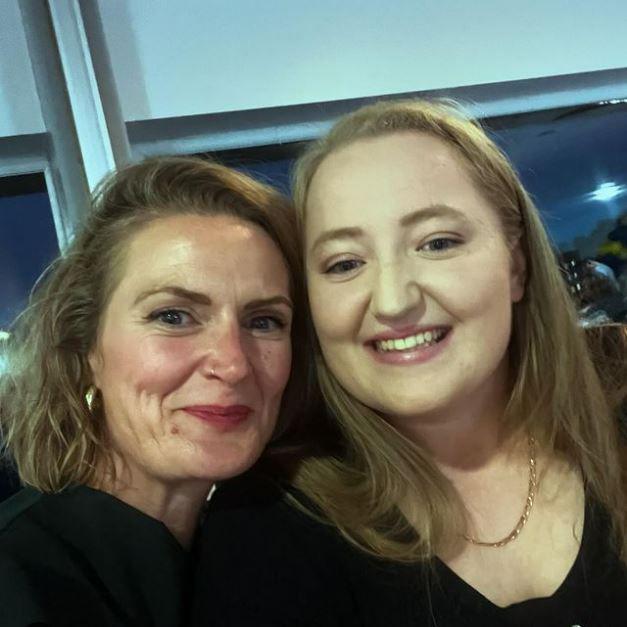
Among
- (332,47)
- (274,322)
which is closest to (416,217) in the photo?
(274,322)

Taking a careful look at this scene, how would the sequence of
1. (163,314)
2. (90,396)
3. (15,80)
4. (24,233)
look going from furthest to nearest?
(24,233) → (15,80) → (90,396) → (163,314)

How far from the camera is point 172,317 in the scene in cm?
103

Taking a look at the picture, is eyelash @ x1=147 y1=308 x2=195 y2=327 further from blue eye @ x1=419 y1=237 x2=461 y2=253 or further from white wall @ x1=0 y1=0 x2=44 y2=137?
white wall @ x1=0 y1=0 x2=44 y2=137

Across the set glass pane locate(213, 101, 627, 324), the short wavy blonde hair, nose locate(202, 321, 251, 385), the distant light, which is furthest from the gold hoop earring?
the distant light

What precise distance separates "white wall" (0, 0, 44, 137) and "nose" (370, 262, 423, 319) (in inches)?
47.3

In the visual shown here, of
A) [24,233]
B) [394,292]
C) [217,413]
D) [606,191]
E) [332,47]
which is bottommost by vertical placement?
[217,413]

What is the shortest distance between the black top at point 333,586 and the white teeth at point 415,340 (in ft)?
0.90

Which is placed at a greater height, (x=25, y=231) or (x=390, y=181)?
(x=25, y=231)

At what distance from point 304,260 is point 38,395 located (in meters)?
0.49

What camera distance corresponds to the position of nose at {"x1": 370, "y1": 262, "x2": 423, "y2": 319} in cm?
96

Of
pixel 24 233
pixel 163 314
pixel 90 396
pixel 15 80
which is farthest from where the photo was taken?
pixel 24 233

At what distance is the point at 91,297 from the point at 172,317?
0.17 metres

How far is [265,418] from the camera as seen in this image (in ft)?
3.50

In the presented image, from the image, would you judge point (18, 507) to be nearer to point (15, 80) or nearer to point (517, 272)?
point (517, 272)
